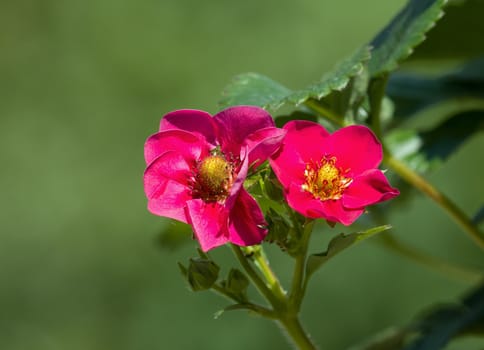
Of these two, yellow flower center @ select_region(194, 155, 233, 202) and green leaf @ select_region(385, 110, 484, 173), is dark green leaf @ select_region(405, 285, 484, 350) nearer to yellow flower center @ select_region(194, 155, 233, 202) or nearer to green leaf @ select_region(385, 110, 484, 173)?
green leaf @ select_region(385, 110, 484, 173)

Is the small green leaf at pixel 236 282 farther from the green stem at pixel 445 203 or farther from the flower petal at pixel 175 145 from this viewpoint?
the green stem at pixel 445 203

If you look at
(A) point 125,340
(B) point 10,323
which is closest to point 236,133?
(A) point 125,340

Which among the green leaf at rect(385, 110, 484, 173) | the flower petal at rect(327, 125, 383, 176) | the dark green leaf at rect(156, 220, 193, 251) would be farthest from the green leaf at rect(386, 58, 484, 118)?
the flower petal at rect(327, 125, 383, 176)

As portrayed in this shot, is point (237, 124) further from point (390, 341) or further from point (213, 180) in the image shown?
point (390, 341)

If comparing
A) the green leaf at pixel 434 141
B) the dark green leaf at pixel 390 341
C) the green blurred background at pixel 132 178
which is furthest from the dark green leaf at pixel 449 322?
the green blurred background at pixel 132 178

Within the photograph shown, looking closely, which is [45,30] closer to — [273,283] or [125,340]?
[125,340]

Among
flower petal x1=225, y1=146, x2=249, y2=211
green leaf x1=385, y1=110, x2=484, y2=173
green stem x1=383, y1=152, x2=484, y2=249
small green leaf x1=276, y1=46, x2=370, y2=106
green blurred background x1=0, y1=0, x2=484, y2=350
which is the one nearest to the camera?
flower petal x1=225, y1=146, x2=249, y2=211
